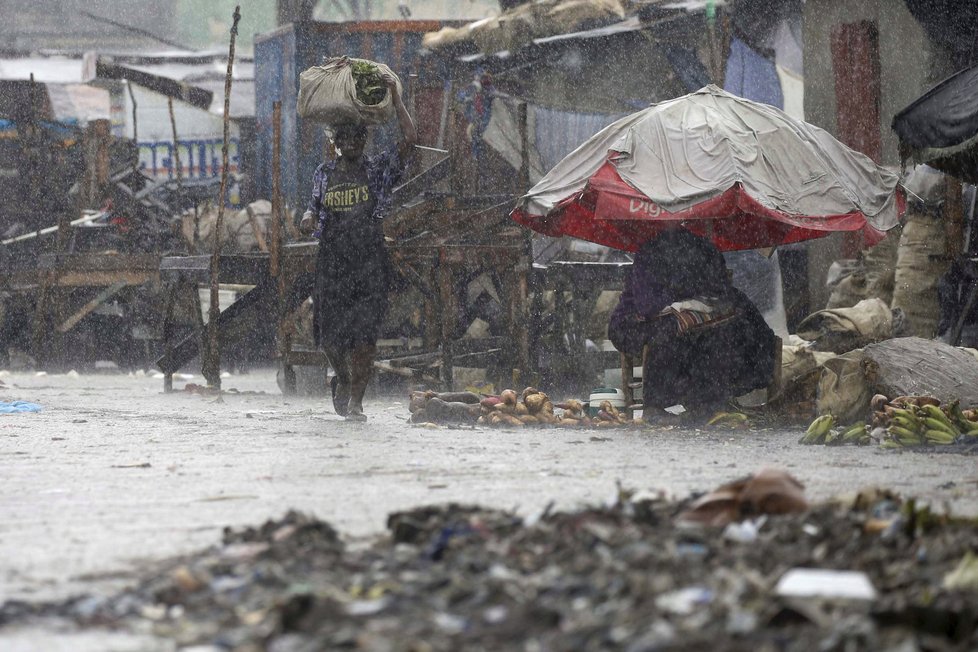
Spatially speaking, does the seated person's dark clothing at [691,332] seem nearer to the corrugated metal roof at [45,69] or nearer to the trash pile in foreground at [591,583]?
the trash pile in foreground at [591,583]

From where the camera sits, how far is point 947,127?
8.71 metres

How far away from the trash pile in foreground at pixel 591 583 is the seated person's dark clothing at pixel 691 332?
4.97m

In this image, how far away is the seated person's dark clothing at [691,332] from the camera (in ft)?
30.5

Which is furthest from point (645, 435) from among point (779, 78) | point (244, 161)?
point (244, 161)

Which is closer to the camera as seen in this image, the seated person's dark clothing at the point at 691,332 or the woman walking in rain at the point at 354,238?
the woman walking in rain at the point at 354,238

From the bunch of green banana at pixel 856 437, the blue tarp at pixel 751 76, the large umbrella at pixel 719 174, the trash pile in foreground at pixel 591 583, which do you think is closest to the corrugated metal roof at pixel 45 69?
the blue tarp at pixel 751 76

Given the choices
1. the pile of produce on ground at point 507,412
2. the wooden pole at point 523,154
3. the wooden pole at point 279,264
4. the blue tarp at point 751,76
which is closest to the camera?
the pile of produce on ground at point 507,412

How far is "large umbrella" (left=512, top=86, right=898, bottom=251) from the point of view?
859 cm

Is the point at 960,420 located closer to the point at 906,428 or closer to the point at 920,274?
the point at 906,428

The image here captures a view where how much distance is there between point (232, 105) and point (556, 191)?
41.9ft

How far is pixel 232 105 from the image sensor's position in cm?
2091

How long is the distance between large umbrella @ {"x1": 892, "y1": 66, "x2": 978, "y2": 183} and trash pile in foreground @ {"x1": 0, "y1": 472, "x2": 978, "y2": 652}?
4937 millimetres

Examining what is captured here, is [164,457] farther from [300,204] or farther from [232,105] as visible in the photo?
[232,105]

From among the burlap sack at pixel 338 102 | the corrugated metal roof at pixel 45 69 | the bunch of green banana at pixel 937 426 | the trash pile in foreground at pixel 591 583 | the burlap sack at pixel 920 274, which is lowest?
the bunch of green banana at pixel 937 426
